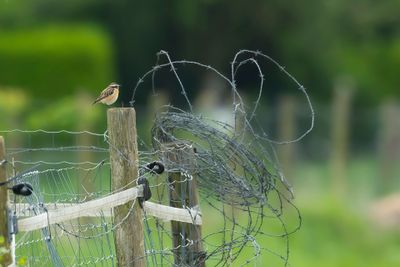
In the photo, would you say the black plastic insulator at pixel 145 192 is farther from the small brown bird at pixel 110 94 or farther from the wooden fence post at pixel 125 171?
the small brown bird at pixel 110 94

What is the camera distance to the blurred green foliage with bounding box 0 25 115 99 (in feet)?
91.0

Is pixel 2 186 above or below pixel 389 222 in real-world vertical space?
above

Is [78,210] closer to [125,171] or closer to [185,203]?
[125,171]

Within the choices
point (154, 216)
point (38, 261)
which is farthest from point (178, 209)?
point (38, 261)

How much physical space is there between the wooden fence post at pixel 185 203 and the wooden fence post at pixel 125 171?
67 cm

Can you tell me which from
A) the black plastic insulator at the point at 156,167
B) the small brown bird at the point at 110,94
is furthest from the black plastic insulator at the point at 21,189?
the small brown bird at the point at 110,94

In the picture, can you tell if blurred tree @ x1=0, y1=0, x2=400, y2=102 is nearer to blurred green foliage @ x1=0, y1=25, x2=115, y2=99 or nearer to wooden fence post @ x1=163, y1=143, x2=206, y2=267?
blurred green foliage @ x1=0, y1=25, x2=115, y2=99

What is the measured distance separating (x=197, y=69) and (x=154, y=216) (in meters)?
27.4

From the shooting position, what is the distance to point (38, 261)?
7.97 meters

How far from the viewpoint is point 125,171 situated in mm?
7137

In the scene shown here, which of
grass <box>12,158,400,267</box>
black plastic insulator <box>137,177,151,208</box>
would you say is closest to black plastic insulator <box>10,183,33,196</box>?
black plastic insulator <box>137,177,151,208</box>

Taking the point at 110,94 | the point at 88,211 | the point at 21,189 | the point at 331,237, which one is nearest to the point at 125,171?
the point at 88,211

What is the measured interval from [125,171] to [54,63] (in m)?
21.4

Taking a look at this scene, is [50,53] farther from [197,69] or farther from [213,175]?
[213,175]
